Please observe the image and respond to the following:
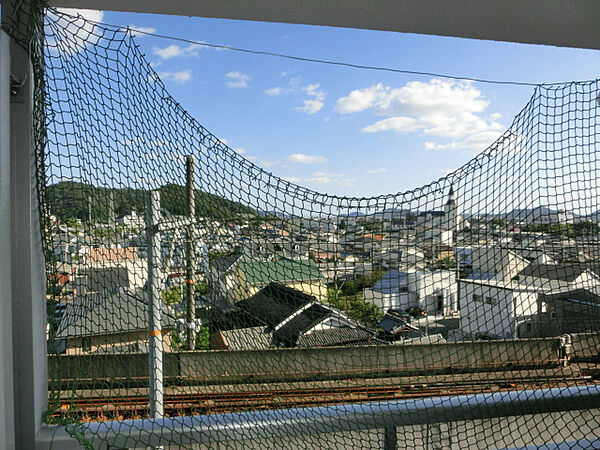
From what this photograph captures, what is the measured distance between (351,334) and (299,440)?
66 cm

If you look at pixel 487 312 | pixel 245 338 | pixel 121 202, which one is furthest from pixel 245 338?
pixel 487 312

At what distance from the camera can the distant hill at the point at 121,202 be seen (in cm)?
113

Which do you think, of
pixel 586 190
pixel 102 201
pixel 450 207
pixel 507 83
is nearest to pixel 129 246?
pixel 102 201

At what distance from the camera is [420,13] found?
1.23m

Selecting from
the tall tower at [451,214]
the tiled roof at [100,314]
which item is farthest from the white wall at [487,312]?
the tiled roof at [100,314]

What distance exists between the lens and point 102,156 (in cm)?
118

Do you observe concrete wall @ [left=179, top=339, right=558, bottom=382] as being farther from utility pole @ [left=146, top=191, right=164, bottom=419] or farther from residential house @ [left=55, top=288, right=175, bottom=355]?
residential house @ [left=55, top=288, right=175, bottom=355]

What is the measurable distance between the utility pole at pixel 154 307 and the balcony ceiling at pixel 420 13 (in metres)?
0.61

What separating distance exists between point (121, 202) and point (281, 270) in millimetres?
668

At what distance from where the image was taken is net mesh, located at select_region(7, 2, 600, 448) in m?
1.16

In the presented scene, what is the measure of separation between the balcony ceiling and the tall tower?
0.60 m

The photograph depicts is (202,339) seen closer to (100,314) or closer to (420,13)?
(100,314)

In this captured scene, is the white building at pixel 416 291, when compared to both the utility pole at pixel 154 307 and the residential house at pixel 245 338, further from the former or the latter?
the utility pole at pixel 154 307

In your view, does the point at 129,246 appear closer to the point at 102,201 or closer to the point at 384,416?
the point at 102,201
